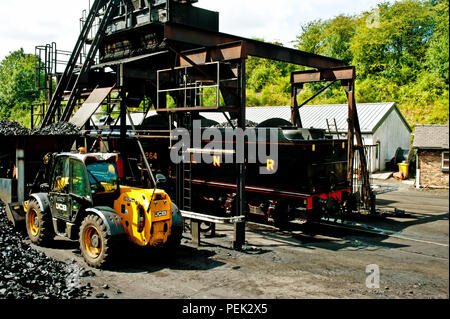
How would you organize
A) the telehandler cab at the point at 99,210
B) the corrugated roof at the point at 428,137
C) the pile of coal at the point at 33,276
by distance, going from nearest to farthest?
1. the pile of coal at the point at 33,276
2. the telehandler cab at the point at 99,210
3. the corrugated roof at the point at 428,137

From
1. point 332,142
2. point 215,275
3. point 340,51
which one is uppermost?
point 340,51

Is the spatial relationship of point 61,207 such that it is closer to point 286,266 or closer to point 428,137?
point 286,266

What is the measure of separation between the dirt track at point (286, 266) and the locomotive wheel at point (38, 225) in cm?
34

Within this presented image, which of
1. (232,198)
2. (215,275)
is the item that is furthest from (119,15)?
(215,275)

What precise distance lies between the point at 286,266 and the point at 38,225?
6186 mm

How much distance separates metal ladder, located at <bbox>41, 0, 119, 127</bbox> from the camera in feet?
56.9

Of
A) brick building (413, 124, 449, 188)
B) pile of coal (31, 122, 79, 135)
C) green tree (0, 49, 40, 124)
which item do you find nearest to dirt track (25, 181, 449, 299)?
pile of coal (31, 122, 79, 135)

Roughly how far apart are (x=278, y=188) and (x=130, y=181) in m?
6.67

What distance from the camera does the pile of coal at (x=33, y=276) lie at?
6.75 meters

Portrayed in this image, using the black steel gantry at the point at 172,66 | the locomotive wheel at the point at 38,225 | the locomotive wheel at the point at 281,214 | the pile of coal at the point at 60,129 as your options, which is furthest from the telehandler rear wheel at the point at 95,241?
the pile of coal at the point at 60,129

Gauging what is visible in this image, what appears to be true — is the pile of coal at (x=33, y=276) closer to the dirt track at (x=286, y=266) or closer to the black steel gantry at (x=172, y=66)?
the dirt track at (x=286, y=266)

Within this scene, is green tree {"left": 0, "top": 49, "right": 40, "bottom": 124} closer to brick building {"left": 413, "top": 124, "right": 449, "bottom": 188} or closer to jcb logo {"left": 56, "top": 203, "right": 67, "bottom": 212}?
jcb logo {"left": 56, "top": 203, "right": 67, "bottom": 212}
